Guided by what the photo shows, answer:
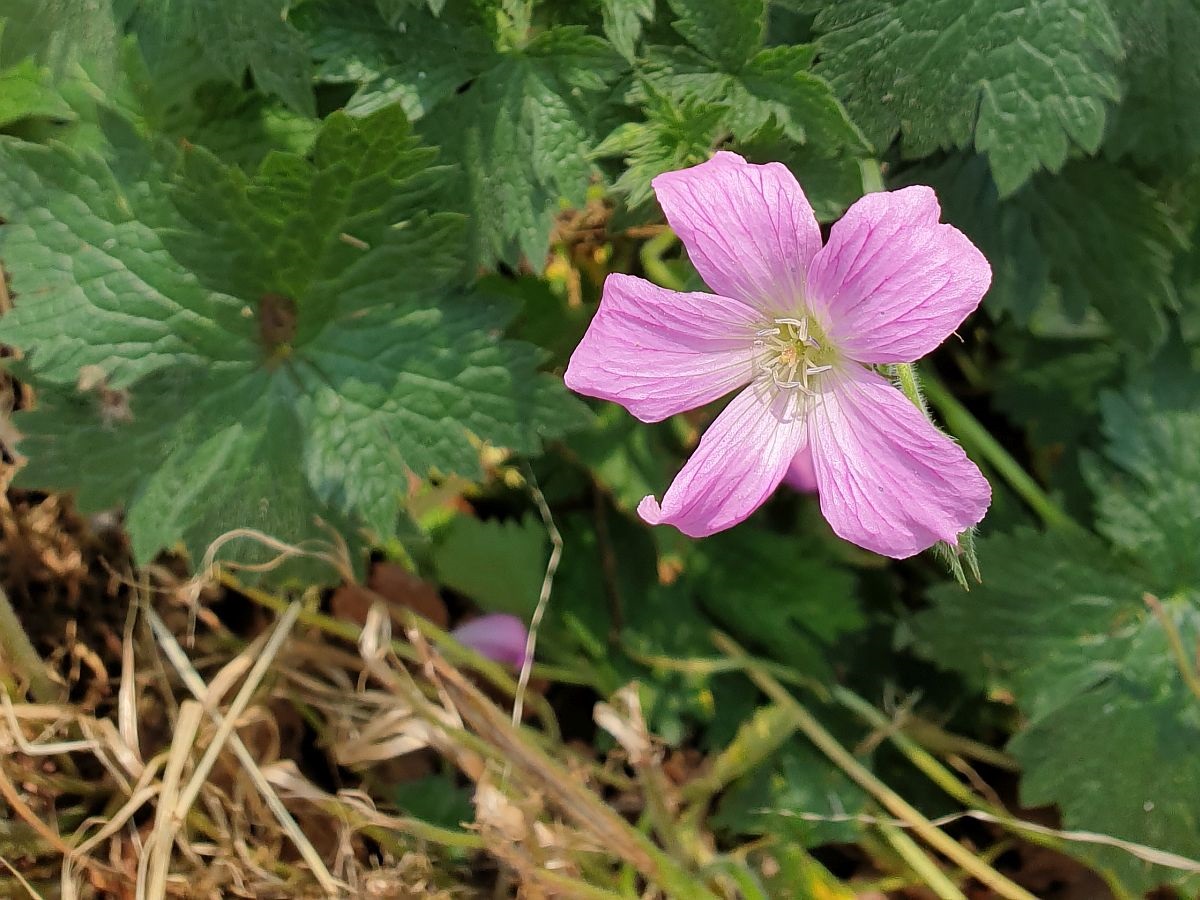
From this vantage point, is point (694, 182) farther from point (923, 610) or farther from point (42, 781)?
point (42, 781)

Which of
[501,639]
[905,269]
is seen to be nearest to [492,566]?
[501,639]

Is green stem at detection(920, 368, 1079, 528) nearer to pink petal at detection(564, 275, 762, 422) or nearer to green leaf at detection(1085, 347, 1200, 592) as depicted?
green leaf at detection(1085, 347, 1200, 592)

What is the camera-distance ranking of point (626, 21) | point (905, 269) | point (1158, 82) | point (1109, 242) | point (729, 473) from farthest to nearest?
point (1109, 242)
point (1158, 82)
point (626, 21)
point (729, 473)
point (905, 269)

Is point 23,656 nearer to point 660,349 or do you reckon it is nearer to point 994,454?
point 660,349

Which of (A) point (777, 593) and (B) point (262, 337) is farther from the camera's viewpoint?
(A) point (777, 593)

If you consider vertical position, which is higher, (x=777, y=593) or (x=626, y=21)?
(x=626, y=21)

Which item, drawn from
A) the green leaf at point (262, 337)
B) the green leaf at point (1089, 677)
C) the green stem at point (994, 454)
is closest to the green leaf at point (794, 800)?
the green leaf at point (1089, 677)

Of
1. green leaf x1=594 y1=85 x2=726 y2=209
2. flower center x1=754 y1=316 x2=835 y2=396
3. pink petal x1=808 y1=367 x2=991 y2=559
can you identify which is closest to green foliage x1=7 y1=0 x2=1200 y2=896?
green leaf x1=594 y1=85 x2=726 y2=209
